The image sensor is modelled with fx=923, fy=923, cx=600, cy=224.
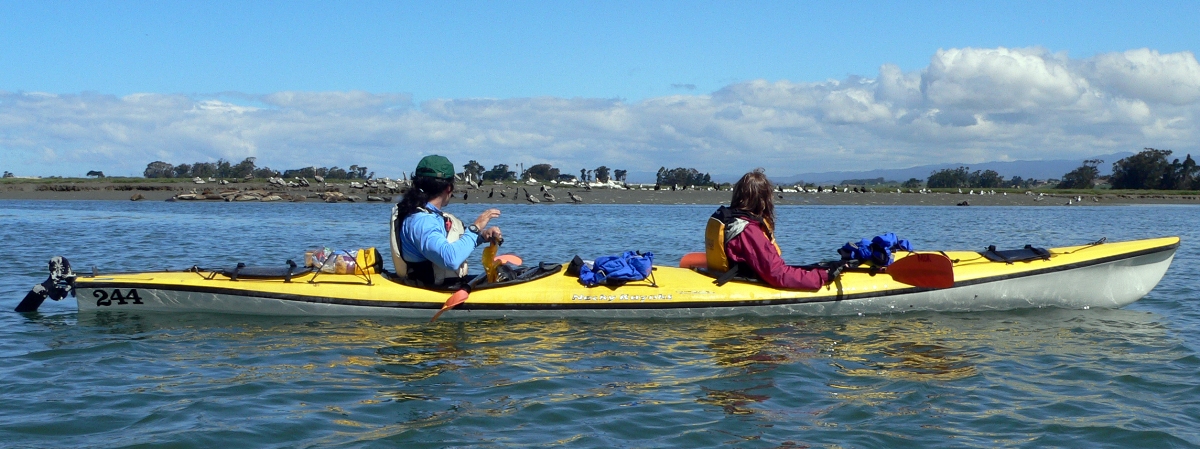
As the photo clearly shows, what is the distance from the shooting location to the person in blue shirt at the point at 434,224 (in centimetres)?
752

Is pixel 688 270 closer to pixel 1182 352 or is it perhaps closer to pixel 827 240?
pixel 1182 352

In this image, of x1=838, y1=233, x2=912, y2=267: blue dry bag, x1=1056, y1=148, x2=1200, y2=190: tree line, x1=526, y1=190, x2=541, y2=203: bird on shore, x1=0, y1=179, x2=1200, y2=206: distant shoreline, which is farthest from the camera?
x1=1056, y1=148, x2=1200, y2=190: tree line

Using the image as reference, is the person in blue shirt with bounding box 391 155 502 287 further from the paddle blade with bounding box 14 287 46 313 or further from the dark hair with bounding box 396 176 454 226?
the paddle blade with bounding box 14 287 46 313

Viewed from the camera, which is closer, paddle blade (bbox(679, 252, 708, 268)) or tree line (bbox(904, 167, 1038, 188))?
paddle blade (bbox(679, 252, 708, 268))

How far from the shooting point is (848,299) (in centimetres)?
829

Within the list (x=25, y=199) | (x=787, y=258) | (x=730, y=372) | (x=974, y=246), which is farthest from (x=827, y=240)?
(x=25, y=199)

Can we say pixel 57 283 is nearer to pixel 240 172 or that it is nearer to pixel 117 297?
pixel 117 297

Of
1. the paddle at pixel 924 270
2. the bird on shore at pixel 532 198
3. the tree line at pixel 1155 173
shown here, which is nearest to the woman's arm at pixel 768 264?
the paddle at pixel 924 270

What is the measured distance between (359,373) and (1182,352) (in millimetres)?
6206

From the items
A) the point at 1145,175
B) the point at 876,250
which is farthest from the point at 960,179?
the point at 876,250

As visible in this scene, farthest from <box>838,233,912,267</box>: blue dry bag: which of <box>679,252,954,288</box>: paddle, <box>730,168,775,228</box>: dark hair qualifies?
<box>730,168,775,228</box>: dark hair

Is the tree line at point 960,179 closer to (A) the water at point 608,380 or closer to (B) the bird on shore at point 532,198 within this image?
(B) the bird on shore at point 532,198

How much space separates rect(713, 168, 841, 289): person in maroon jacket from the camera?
8094mm

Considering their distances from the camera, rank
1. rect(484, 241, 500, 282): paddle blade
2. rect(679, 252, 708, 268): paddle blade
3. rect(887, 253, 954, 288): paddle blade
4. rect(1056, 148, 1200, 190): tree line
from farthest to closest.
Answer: rect(1056, 148, 1200, 190): tree line → rect(679, 252, 708, 268): paddle blade → rect(887, 253, 954, 288): paddle blade → rect(484, 241, 500, 282): paddle blade
